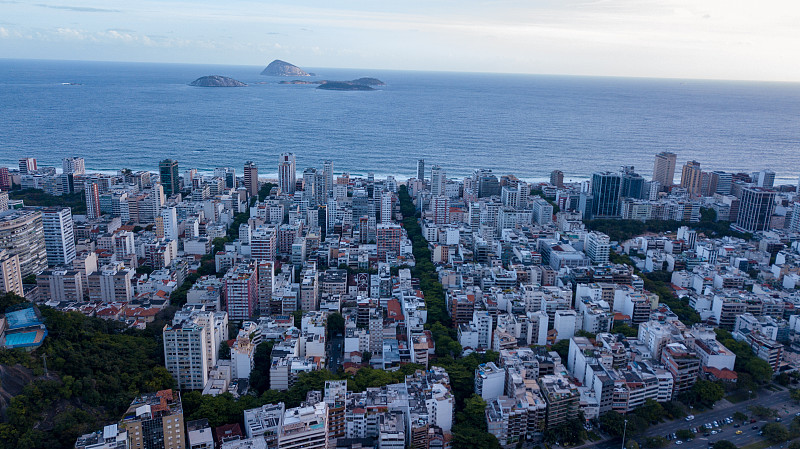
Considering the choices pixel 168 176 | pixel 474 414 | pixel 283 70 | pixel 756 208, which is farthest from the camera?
pixel 283 70

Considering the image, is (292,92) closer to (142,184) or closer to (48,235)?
(142,184)

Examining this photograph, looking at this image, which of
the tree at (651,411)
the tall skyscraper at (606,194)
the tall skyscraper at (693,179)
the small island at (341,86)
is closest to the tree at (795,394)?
the tree at (651,411)

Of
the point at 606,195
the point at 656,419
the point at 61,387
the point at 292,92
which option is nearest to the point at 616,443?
the point at 656,419

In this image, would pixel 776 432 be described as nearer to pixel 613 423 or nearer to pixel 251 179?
pixel 613 423

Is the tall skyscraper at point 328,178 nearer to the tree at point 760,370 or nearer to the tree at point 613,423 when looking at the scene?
the tree at point 613,423

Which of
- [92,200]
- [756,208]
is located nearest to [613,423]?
[756,208]

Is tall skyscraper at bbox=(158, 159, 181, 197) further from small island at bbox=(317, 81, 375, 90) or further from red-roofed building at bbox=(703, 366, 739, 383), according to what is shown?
small island at bbox=(317, 81, 375, 90)
